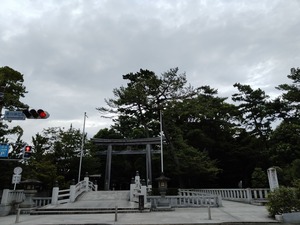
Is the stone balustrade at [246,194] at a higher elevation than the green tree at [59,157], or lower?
lower

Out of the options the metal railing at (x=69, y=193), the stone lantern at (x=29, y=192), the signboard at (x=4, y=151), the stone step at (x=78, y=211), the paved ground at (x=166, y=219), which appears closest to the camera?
the paved ground at (x=166, y=219)

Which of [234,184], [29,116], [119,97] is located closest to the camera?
[29,116]

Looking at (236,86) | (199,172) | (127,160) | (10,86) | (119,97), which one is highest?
(236,86)

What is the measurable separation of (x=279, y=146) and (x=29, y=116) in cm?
2505

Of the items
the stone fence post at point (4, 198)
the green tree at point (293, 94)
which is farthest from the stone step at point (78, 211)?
the green tree at point (293, 94)

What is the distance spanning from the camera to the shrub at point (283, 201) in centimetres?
870

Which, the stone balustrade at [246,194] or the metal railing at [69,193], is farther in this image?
the stone balustrade at [246,194]

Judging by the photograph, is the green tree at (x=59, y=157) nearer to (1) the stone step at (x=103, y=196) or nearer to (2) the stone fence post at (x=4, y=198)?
(1) the stone step at (x=103, y=196)

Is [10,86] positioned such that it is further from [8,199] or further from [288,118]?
→ [288,118]

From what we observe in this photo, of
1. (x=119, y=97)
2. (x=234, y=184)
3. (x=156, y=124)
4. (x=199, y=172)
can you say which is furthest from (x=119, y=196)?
(x=234, y=184)

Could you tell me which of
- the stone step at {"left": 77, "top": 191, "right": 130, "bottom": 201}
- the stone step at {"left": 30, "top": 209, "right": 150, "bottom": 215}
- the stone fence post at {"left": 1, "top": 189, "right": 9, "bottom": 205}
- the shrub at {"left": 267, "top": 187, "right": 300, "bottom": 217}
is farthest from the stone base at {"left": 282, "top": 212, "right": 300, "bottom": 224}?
the stone fence post at {"left": 1, "top": 189, "right": 9, "bottom": 205}

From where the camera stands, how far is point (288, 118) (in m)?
32.7

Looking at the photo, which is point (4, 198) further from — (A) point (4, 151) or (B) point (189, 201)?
(B) point (189, 201)

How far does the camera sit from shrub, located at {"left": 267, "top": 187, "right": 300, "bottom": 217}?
8.70 m
